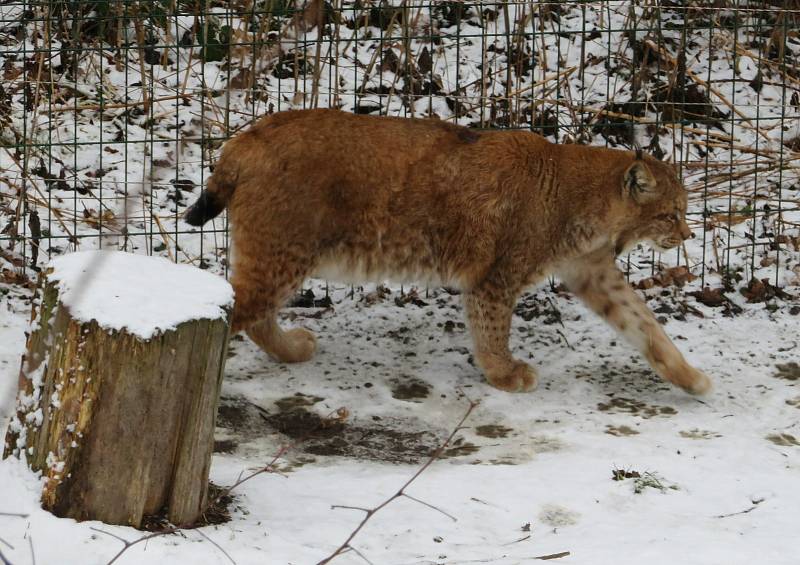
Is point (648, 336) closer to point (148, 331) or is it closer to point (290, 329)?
point (290, 329)

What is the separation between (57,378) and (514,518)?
1615 mm

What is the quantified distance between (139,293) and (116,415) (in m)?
0.40

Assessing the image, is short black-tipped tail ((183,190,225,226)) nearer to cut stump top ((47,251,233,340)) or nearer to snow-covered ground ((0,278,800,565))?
snow-covered ground ((0,278,800,565))

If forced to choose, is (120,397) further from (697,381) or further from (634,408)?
(697,381)

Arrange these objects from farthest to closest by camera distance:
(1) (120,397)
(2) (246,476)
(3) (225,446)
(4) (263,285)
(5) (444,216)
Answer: (5) (444,216)
(4) (263,285)
(3) (225,446)
(2) (246,476)
(1) (120,397)

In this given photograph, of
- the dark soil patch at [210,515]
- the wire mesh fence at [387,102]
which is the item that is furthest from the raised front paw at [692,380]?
the dark soil patch at [210,515]

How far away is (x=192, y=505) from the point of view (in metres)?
3.52

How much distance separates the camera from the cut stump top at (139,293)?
3.32 meters

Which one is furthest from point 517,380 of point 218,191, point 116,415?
point 116,415

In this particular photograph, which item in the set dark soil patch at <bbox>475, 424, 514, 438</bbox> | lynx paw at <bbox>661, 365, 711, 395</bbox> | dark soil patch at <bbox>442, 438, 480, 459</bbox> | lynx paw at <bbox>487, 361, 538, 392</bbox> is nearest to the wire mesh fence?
lynx paw at <bbox>661, 365, 711, 395</bbox>

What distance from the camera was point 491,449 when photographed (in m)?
4.74

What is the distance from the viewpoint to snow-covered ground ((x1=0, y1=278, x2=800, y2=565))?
11.8ft

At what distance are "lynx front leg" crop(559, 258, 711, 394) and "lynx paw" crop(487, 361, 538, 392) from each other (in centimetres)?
55

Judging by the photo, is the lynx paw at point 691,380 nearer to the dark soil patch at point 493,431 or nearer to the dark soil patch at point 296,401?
the dark soil patch at point 493,431
